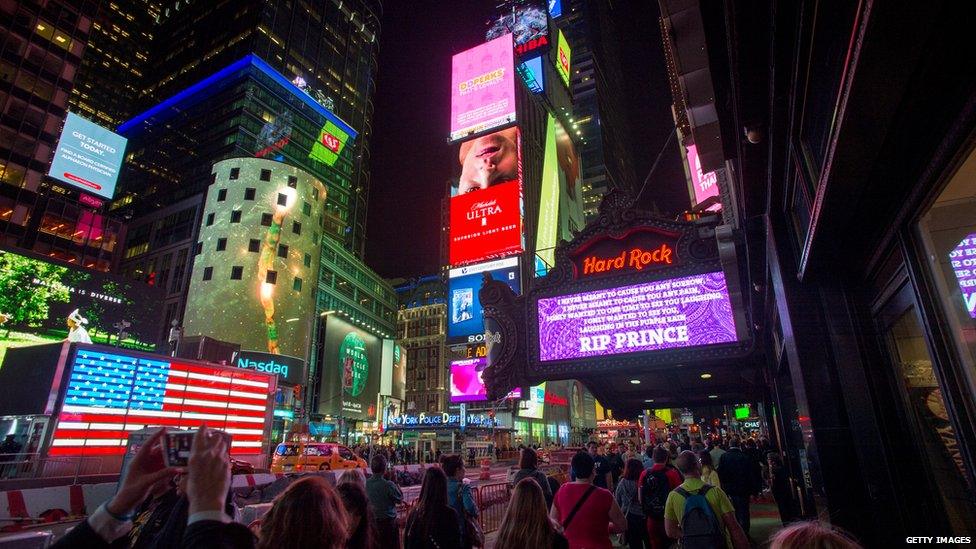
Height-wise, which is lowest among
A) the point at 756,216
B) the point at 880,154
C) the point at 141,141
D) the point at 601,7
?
the point at 880,154

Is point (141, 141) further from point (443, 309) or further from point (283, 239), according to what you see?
point (443, 309)

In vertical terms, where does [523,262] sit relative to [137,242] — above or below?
below

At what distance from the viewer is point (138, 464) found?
2129mm

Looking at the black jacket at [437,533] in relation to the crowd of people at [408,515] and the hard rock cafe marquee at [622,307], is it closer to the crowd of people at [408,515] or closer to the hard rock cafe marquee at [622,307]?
the crowd of people at [408,515]

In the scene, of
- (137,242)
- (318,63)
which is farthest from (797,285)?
(318,63)

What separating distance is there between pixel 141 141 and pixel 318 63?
33.2 m

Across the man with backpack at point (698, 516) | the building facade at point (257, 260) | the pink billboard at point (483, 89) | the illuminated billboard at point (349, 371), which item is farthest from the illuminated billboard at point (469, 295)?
the man with backpack at point (698, 516)

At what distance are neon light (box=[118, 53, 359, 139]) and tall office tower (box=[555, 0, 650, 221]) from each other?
66.1m

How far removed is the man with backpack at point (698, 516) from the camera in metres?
5.05

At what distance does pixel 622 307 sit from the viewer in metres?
10.8

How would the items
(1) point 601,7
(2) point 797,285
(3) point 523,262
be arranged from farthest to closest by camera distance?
1. (1) point 601,7
2. (3) point 523,262
3. (2) point 797,285

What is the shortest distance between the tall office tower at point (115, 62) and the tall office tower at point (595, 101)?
9583 cm

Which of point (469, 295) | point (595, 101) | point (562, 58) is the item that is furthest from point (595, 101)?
point (469, 295)

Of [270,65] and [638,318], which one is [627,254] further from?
[270,65]
